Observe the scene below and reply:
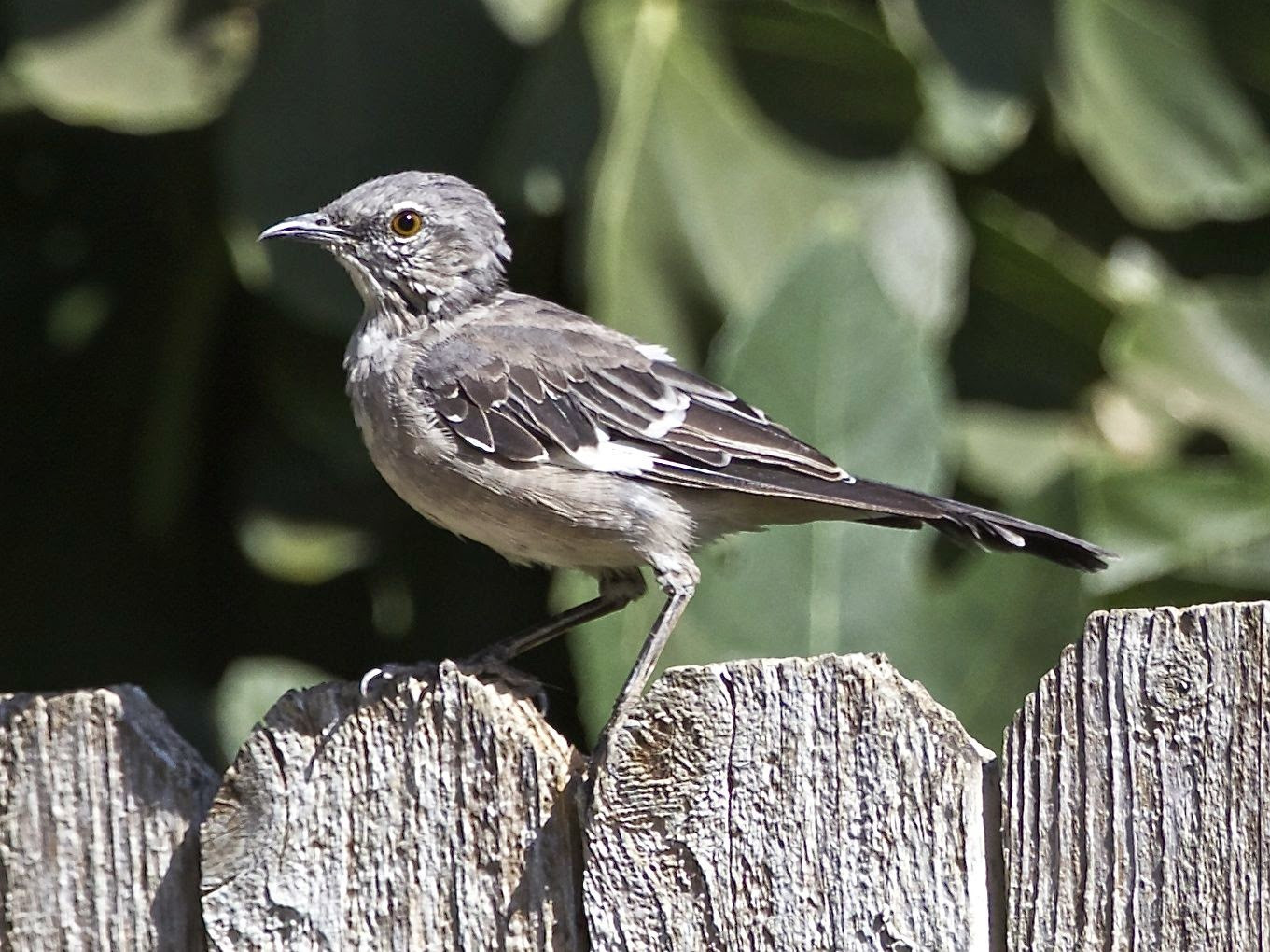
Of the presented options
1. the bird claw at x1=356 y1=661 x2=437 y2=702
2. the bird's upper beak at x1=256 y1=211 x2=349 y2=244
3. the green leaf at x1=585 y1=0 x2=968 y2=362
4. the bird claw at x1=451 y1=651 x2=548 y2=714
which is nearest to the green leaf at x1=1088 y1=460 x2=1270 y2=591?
the green leaf at x1=585 y1=0 x2=968 y2=362

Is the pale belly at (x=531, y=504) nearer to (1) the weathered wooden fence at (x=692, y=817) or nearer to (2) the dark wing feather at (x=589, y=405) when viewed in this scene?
(2) the dark wing feather at (x=589, y=405)

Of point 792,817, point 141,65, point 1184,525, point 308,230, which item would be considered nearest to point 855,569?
point 1184,525

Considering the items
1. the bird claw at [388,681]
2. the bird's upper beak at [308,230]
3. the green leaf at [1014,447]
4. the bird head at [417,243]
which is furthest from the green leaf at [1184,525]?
the bird's upper beak at [308,230]

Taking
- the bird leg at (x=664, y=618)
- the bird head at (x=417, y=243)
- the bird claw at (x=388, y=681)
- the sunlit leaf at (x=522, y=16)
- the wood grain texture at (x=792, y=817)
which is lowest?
the wood grain texture at (x=792, y=817)

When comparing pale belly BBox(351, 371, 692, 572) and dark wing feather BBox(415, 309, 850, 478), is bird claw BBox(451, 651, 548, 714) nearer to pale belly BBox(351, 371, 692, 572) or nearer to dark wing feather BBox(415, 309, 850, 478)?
pale belly BBox(351, 371, 692, 572)

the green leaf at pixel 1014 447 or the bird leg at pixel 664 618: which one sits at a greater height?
the green leaf at pixel 1014 447

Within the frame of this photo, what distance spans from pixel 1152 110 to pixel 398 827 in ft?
8.68

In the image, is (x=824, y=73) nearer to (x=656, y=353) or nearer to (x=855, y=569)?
(x=656, y=353)

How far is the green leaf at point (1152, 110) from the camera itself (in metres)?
3.90

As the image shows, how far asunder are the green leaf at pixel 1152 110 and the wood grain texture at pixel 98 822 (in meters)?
2.52

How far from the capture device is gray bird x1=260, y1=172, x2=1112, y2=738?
344 centimetres

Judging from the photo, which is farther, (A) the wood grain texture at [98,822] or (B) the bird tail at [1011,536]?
(B) the bird tail at [1011,536]

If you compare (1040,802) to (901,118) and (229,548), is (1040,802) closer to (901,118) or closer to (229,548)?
(901,118)

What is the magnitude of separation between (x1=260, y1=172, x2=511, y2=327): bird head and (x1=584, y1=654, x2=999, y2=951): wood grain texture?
1.97m
